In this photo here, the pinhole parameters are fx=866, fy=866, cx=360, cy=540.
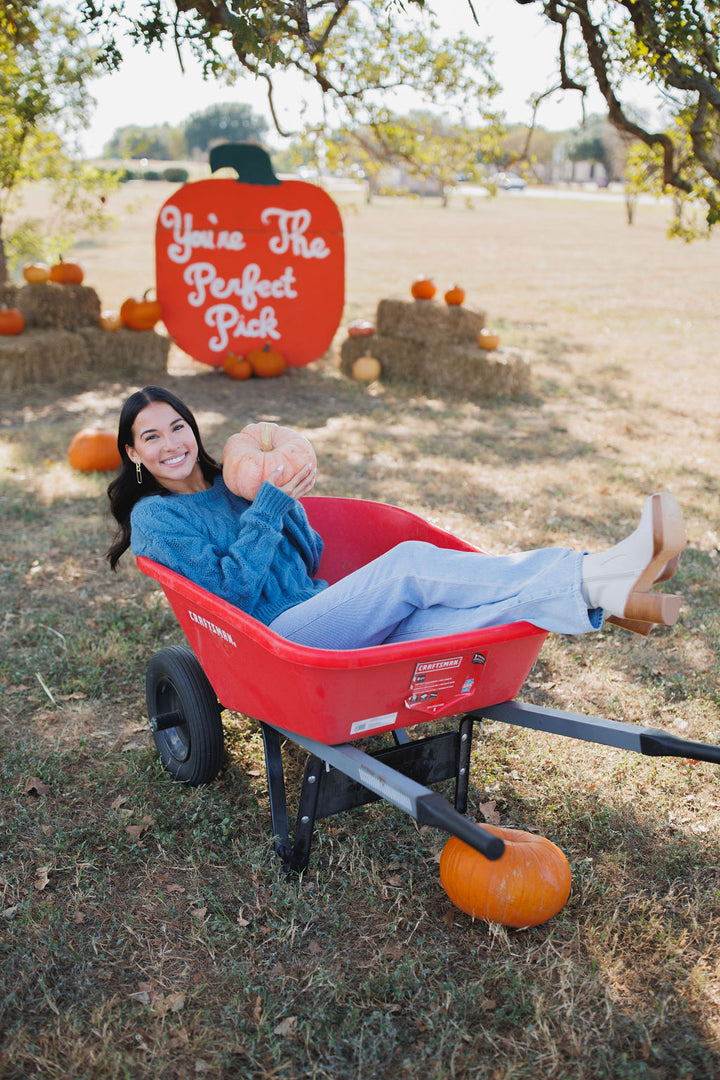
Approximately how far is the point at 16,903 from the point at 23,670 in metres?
1.33

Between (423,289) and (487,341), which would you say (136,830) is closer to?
(487,341)

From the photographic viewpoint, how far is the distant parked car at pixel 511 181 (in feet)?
26.5

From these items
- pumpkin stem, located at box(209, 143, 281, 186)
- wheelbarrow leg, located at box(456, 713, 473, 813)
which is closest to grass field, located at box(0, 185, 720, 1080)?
wheelbarrow leg, located at box(456, 713, 473, 813)

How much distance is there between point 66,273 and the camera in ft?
27.9

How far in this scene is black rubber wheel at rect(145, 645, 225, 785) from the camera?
2.71 metres

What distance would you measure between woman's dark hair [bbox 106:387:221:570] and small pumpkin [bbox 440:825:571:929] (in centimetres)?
145

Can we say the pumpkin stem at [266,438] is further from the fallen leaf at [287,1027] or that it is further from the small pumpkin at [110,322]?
the small pumpkin at [110,322]

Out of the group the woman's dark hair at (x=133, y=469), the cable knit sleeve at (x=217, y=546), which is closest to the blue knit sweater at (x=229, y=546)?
the cable knit sleeve at (x=217, y=546)

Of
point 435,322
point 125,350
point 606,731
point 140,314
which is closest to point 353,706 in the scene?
point 606,731

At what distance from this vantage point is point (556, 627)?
2100 millimetres

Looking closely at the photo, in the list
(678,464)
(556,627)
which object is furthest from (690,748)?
(678,464)

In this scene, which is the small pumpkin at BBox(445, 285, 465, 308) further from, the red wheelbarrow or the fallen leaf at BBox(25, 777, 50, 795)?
the fallen leaf at BBox(25, 777, 50, 795)

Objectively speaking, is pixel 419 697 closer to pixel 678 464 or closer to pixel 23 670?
pixel 23 670

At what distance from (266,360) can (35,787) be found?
5897mm
